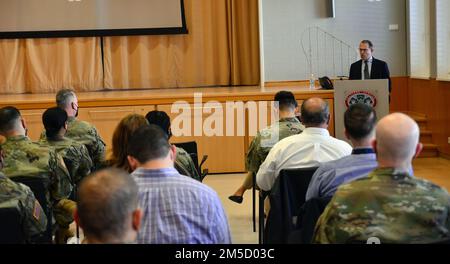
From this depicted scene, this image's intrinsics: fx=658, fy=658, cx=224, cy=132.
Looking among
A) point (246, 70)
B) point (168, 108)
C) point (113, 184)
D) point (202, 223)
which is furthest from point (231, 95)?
point (113, 184)

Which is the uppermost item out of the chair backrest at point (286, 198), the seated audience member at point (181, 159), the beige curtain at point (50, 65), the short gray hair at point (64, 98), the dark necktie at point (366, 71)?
the beige curtain at point (50, 65)

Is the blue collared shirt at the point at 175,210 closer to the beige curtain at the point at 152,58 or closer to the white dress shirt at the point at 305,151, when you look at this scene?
the white dress shirt at the point at 305,151

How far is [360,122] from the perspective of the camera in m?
2.97

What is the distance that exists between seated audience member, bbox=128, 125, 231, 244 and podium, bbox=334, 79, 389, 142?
446 cm

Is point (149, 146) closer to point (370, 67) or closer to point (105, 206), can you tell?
point (105, 206)

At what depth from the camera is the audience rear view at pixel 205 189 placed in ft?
5.79

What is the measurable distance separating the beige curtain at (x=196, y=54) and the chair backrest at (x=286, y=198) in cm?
634

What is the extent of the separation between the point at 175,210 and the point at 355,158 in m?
0.98

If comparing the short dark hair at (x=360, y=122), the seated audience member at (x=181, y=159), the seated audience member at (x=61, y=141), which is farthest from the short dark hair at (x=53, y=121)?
the short dark hair at (x=360, y=122)

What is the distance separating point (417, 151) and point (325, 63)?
24.3 feet

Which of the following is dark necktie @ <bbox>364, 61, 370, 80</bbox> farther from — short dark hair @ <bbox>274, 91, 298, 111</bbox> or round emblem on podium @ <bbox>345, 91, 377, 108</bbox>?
short dark hair @ <bbox>274, 91, 298, 111</bbox>

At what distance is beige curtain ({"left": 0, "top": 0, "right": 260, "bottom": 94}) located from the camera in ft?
32.0

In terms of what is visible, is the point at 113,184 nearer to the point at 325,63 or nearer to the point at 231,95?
the point at 231,95

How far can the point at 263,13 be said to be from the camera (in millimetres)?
9602
